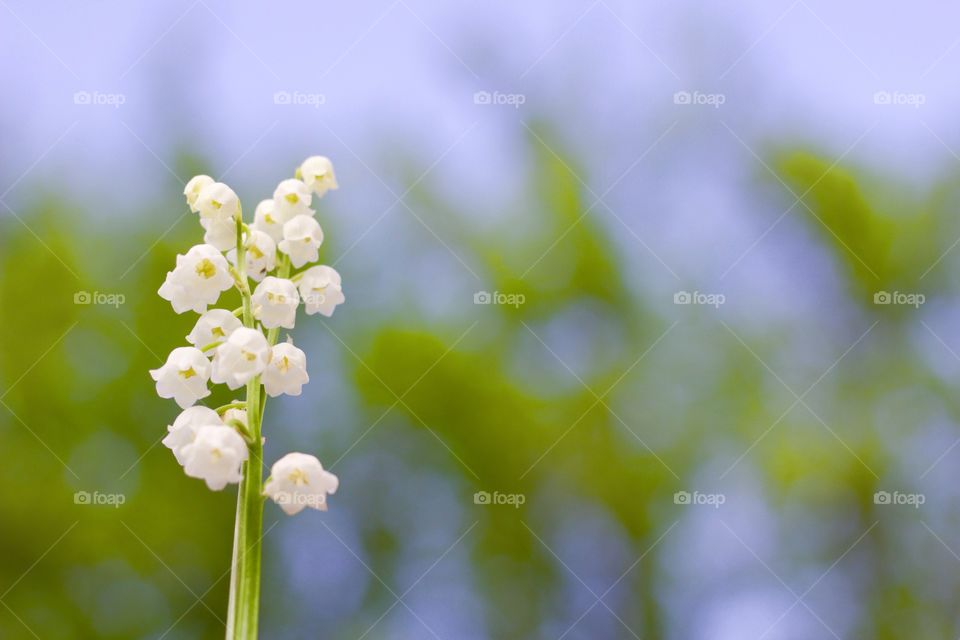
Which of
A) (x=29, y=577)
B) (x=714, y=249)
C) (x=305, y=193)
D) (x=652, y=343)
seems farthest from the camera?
(x=652, y=343)

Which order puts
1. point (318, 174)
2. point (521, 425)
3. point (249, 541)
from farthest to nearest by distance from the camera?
point (521, 425), point (318, 174), point (249, 541)

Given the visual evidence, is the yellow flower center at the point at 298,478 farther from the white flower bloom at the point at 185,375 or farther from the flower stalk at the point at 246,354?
the white flower bloom at the point at 185,375

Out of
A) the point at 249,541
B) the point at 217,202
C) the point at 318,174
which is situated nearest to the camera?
the point at 249,541

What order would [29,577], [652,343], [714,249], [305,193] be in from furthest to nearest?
[652,343]
[714,249]
[29,577]
[305,193]

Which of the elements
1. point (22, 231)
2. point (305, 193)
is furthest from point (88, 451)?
point (305, 193)

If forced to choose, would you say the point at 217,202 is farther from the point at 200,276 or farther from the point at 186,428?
the point at 186,428

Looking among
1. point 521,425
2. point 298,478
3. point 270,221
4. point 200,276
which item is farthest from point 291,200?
point 521,425

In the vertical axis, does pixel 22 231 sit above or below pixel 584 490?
above

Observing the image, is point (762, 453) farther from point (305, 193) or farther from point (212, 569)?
point (305, 193)

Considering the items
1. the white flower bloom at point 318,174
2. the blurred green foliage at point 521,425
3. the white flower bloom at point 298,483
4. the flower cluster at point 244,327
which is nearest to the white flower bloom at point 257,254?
the flower cluster at point 244,327
